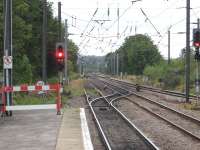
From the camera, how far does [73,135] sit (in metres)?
15.3

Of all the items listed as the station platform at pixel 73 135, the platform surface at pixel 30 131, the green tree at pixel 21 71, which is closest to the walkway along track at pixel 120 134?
the station platform at pixel 73 135

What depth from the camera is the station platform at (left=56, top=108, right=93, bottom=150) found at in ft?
43.7

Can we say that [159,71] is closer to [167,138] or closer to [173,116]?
[173,116]

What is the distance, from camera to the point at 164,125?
2128 centimetres

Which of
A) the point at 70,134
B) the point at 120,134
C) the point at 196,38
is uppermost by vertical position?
the point at 196,38

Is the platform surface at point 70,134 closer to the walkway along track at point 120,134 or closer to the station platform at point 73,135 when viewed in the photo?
the station platform at point 73,135

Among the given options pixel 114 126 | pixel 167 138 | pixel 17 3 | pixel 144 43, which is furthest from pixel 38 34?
pixel 144 43

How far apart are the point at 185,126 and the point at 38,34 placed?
34774 mm

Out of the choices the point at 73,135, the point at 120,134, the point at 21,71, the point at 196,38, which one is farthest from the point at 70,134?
the point at 21,71

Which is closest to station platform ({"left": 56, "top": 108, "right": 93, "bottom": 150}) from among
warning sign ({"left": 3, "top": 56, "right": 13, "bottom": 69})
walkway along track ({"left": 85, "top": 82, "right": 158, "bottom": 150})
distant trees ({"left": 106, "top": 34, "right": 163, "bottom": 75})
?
walkway along track ({"left": 85, "top": 82, "right": 158, "bottom": 150})

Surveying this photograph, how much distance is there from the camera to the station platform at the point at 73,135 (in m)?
13.3

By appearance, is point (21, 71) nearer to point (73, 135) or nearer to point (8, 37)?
point (8, 37)

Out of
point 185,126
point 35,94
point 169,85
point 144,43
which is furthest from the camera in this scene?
point 144,43

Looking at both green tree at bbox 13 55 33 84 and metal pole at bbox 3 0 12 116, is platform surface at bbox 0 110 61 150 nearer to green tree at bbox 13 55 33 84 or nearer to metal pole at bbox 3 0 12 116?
metal pole at bbox 3 0 12 116
